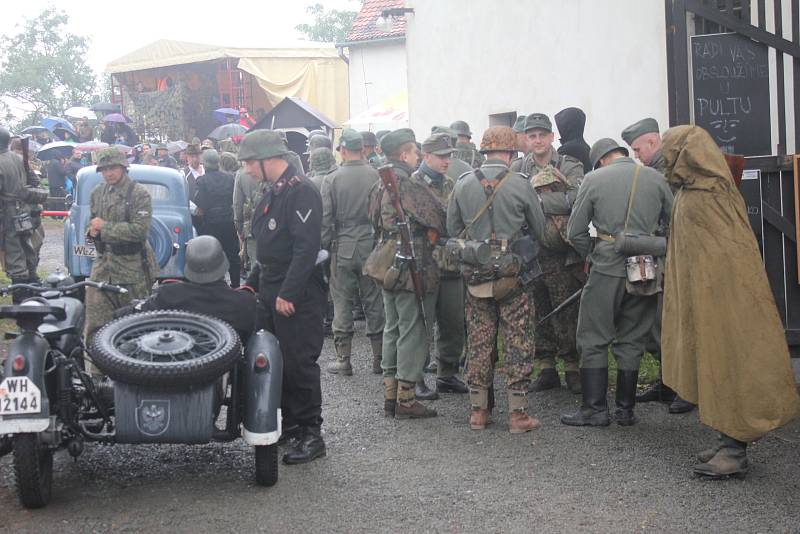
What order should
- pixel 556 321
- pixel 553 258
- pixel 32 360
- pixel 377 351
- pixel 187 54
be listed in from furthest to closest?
pixel 187 54 → pixel 377 351 → pixel 556 321 → pixel 553 258 → pixel 32 360

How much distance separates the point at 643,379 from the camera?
8.41 m

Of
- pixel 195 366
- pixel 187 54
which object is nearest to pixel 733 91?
pixel 195 366

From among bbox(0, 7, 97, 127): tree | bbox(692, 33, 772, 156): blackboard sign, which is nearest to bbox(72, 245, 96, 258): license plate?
bbox(692, 33, 772, 156): blackboard sign

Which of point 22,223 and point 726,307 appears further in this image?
point 22,223

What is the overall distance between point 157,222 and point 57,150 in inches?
614

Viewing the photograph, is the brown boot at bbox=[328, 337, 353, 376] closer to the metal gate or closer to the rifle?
the rifle

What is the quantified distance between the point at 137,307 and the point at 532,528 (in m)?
2.51

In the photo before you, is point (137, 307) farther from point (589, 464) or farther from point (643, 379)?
point (643, 379)

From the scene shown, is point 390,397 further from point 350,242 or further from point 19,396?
point 19,396

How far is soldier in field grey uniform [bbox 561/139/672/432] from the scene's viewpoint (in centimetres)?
685

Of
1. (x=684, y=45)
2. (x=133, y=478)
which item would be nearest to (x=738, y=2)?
(x=684, y=45)

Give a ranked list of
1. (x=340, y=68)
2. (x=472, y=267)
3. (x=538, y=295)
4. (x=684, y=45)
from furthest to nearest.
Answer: (x=340, y=68)
(x=538, y=295)
(x=684, y=45)
(x=472, y=267)

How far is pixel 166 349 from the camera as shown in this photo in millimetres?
5352

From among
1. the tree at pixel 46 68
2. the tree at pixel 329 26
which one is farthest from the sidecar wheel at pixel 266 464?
the tree at pixel 329 26
